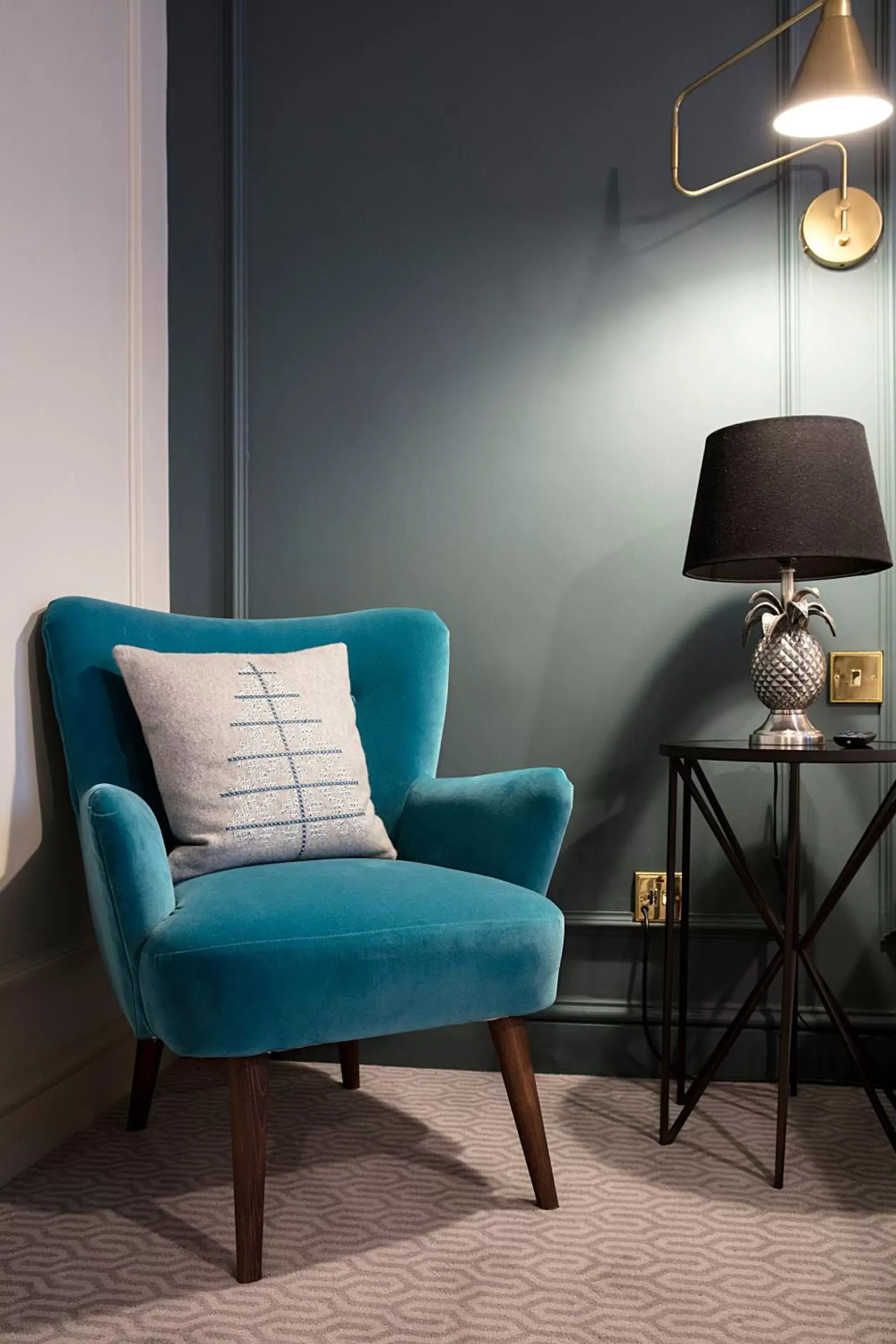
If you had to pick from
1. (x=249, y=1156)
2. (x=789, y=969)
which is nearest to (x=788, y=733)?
(x=789, y=969)

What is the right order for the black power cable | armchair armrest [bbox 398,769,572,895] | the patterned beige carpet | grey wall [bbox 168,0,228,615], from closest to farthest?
1. the patterned beige carpet
2. armchair armrest [bbox 398,769,572,895]
3. the black power cable
4. grey wall [bbox 168,0,228,615]

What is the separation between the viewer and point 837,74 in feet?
5.92

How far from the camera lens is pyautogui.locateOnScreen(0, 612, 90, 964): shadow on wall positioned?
1773 millimetres

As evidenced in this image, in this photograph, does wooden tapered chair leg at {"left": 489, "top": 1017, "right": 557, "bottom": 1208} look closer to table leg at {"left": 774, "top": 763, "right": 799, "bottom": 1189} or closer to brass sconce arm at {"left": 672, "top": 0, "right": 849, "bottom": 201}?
table leg at {"left": 774, "top": 763, "right": 799, "bottom": 1189}

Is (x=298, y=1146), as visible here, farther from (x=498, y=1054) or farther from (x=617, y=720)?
(x=617, y=720)

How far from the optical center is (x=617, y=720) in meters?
2.24

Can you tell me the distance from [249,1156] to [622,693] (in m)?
1.22

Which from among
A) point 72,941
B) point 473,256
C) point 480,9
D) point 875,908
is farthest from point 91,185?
point 875,908

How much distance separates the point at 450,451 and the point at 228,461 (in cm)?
49

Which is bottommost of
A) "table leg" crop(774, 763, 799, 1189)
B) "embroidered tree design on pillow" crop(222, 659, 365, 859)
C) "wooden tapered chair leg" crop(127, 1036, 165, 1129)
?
"wooden tapered chair leg" crop(127, 1036, 165, 1129)

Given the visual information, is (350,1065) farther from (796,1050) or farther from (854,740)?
(854,740)

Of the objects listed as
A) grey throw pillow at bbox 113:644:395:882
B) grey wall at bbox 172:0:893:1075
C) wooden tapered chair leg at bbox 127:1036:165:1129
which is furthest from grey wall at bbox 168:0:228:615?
wooden tapered chair leg at bbox 127:1036:165:1129

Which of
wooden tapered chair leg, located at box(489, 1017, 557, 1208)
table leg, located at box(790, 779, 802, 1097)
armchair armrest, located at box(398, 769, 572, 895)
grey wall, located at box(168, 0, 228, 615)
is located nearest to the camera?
wooden tapered chair leg, located at box(489, 1017, 557, 1208)

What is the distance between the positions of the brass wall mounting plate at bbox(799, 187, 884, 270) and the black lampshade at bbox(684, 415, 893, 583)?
0.57m
